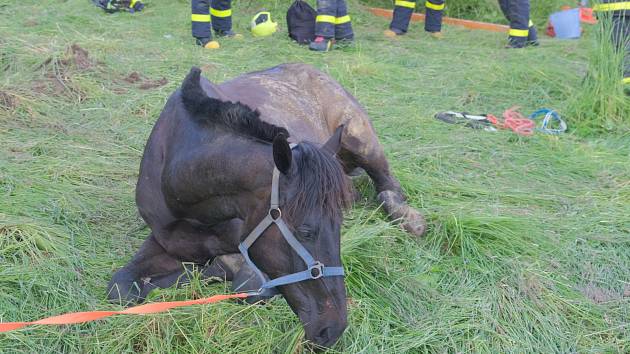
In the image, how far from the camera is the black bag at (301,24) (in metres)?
8.74

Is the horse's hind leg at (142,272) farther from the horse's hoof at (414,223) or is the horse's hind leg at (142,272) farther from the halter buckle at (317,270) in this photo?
the horse's hoof at (414,223)

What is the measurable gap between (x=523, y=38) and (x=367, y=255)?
6367 millimetres

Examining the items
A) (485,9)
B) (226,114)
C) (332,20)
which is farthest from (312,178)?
(485,9)

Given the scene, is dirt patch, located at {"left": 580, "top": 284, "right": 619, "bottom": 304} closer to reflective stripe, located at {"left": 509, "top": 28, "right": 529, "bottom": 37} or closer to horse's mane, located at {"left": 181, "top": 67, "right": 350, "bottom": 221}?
horse's mane, located at {"left": 181, "top": 67, "right": 350, "bottom": 221}

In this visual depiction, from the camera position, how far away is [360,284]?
343 cm

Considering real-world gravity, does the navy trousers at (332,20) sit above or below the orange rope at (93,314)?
below

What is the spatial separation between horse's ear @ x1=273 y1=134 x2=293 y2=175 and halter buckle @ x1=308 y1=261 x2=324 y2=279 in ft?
1.18

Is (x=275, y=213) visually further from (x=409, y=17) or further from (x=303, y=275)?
(x=409, y=17)

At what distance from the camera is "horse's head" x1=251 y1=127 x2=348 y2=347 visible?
251 cm

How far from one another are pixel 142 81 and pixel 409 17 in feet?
14.8

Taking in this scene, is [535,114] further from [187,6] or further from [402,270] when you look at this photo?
[187,6]

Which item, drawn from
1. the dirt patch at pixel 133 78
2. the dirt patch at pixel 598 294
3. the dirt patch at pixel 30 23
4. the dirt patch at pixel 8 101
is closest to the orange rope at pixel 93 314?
the dirt patch at pixel 598 294

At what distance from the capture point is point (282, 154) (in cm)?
246

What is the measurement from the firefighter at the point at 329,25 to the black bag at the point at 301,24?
148 millimetres
